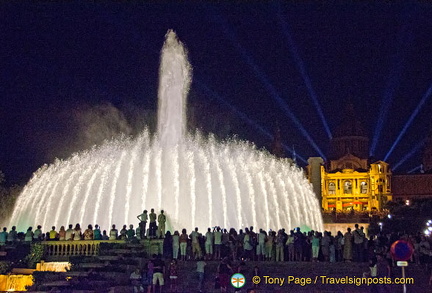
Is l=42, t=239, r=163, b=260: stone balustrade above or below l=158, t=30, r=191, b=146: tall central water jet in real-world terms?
below

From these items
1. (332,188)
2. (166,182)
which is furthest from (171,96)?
(332,188)

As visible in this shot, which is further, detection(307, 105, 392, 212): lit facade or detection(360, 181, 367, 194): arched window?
detection(360, 181, 367, 194): arched window

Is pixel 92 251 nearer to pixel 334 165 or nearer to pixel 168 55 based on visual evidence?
pixel 168 55

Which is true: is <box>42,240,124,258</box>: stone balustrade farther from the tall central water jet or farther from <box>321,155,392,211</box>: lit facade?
<box>321,155,392,211</box>: lit facade

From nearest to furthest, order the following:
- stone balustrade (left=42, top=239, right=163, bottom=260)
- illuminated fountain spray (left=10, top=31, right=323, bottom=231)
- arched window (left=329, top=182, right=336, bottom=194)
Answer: stone balustrade (left=42, top=239, right=163, bottom=260) → illuminated fountain spray (left=10, top=31, right=323, bottom=231) → arched window (left=329, top=182, right=336, bottom=194)

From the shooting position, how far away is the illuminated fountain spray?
32.2 meters

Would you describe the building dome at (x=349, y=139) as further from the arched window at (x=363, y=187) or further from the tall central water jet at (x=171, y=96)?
the tall central water jet at (x=171, y=96)

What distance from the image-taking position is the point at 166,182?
32188 millimetres

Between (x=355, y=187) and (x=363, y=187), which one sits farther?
(x=363, y=187)

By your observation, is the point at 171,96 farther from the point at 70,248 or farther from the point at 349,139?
the point at 349,139

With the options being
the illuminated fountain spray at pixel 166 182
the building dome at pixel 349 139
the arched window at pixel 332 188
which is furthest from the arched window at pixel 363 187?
the illuminated fountain spray at pixel 166 182

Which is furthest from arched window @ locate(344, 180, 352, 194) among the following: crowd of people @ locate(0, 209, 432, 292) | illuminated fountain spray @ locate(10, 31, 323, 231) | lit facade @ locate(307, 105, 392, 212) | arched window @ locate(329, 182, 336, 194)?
crowd of people @ locate(0, 209, 432, 292)

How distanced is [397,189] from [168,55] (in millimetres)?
80759

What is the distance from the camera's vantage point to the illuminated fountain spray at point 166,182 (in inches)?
1270
